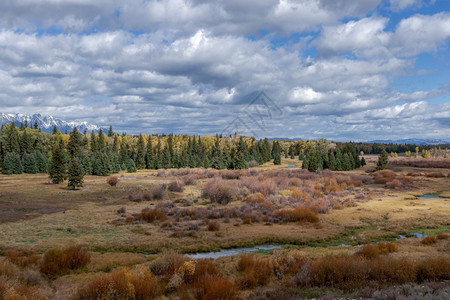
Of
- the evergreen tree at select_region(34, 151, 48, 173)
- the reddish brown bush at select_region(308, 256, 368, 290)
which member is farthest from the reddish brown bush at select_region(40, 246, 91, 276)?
the evergreen tree at select_region(34, 151, 48, 173)

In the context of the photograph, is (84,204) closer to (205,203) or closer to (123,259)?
(205,203)

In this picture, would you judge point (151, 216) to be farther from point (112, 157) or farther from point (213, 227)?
point (112, 157)

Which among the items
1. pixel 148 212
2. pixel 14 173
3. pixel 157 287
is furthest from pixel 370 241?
pixel 14 173

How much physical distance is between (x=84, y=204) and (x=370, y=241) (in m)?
28.9

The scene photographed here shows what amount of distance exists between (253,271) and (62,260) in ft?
27.4

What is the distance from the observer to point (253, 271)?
12.2 metres

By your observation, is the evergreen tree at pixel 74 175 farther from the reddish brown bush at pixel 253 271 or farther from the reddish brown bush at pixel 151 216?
the reddish brown bush at pixel 253 271

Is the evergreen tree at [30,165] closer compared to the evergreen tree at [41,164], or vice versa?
the evergreen tree at [30,165]

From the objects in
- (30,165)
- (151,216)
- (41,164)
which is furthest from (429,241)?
(41,164)

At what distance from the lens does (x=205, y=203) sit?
34812 mm

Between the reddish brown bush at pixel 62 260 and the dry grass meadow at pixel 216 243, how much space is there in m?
0.06

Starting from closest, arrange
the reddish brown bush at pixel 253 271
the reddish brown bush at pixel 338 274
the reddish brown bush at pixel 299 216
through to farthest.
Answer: the reddish brown bush at pixel 338 274 < the reddish brown bush at pixel 253 271 < the reddish brown bush at pixel 299 216

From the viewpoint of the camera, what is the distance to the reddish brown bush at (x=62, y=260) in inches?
495

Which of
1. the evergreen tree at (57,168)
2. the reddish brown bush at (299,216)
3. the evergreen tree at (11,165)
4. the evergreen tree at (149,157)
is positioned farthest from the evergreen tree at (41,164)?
the reddish brown bush at (299,216)
